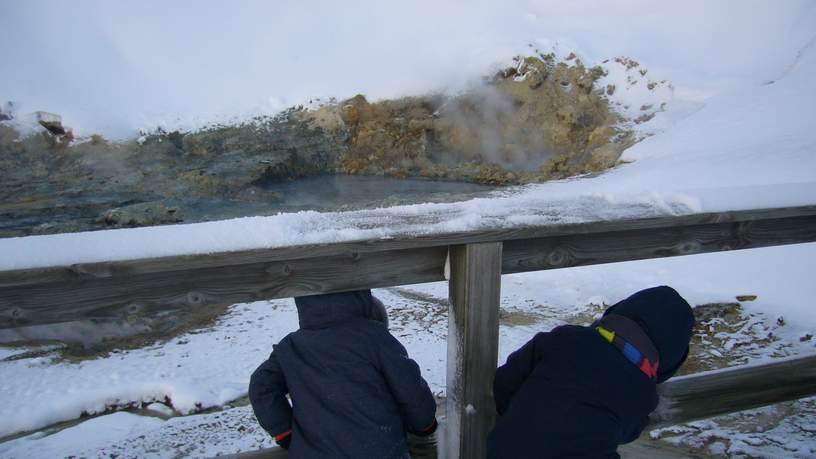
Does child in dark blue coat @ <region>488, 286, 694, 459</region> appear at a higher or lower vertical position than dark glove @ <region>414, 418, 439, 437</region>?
higher

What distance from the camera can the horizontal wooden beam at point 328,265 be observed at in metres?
1.59

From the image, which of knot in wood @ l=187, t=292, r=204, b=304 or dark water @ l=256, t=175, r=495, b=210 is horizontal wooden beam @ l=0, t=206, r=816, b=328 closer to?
knot in wood @ l=187, t=292, r=204, b=304

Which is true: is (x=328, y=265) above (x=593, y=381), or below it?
above

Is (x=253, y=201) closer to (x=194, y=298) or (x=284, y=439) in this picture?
(x=284, y=439)

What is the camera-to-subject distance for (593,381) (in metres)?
1.78

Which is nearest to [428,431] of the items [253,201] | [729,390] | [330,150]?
[729,390]

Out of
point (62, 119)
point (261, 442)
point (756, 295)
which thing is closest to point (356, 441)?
point (261, 442)

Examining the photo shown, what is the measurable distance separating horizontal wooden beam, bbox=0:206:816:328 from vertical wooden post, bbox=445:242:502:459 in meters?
0.07

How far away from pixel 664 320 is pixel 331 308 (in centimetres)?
108

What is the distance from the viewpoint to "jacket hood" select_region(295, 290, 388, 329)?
6.31ft

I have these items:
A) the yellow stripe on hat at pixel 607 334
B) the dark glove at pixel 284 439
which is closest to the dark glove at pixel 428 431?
the dark glove at pixel 284 439

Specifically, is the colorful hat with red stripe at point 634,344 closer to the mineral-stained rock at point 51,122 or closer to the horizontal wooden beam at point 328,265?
the horizontal wooden beam at point 328,265

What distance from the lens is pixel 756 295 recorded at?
242 inches

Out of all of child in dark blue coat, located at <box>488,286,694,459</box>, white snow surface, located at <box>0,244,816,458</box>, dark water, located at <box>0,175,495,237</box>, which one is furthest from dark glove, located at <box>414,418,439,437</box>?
dark water, located at <box>0,175,495,237</box>
